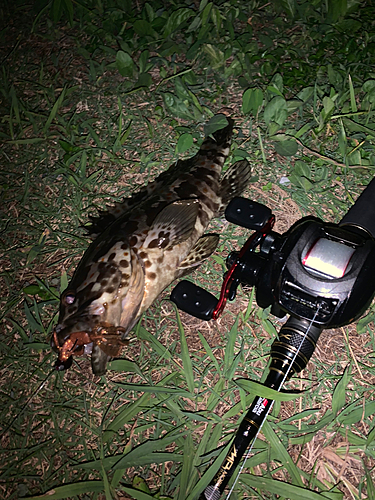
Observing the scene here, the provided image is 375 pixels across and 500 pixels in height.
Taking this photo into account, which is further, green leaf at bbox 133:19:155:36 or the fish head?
green leaf at bbox 133:19:155:36

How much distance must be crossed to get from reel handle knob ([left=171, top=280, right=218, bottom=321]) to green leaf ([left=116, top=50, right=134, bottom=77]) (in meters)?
2.48

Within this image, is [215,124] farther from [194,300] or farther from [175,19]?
[194,300]

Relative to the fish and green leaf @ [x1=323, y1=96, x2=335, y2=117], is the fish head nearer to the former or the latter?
the fish

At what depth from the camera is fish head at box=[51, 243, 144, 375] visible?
253 centimetres

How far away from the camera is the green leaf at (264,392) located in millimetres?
2314

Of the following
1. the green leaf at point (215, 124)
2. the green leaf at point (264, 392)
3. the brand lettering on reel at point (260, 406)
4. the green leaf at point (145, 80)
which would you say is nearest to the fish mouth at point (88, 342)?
the green leaf at point (264, 392)

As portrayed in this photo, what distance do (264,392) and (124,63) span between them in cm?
338

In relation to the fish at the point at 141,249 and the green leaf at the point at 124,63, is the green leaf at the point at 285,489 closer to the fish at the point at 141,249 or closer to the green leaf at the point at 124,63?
the fish at the point at 141,249

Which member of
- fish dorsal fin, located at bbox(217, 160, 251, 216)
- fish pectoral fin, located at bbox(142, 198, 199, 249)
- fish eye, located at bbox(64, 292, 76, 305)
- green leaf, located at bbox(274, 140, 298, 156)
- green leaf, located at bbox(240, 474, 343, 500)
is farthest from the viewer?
green leaf, located at bbox(274, 140, 298, 156)

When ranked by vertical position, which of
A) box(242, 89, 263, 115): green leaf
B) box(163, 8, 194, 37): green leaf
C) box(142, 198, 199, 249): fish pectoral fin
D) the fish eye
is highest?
box(163, 8, 194, 37): green leaf

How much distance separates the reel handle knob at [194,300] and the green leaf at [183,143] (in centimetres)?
132

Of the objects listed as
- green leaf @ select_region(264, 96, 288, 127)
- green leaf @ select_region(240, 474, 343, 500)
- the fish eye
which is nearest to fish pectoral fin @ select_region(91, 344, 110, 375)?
the fish eye

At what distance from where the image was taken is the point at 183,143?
3.58 m

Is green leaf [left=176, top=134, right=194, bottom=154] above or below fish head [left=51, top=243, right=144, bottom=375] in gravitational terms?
above
